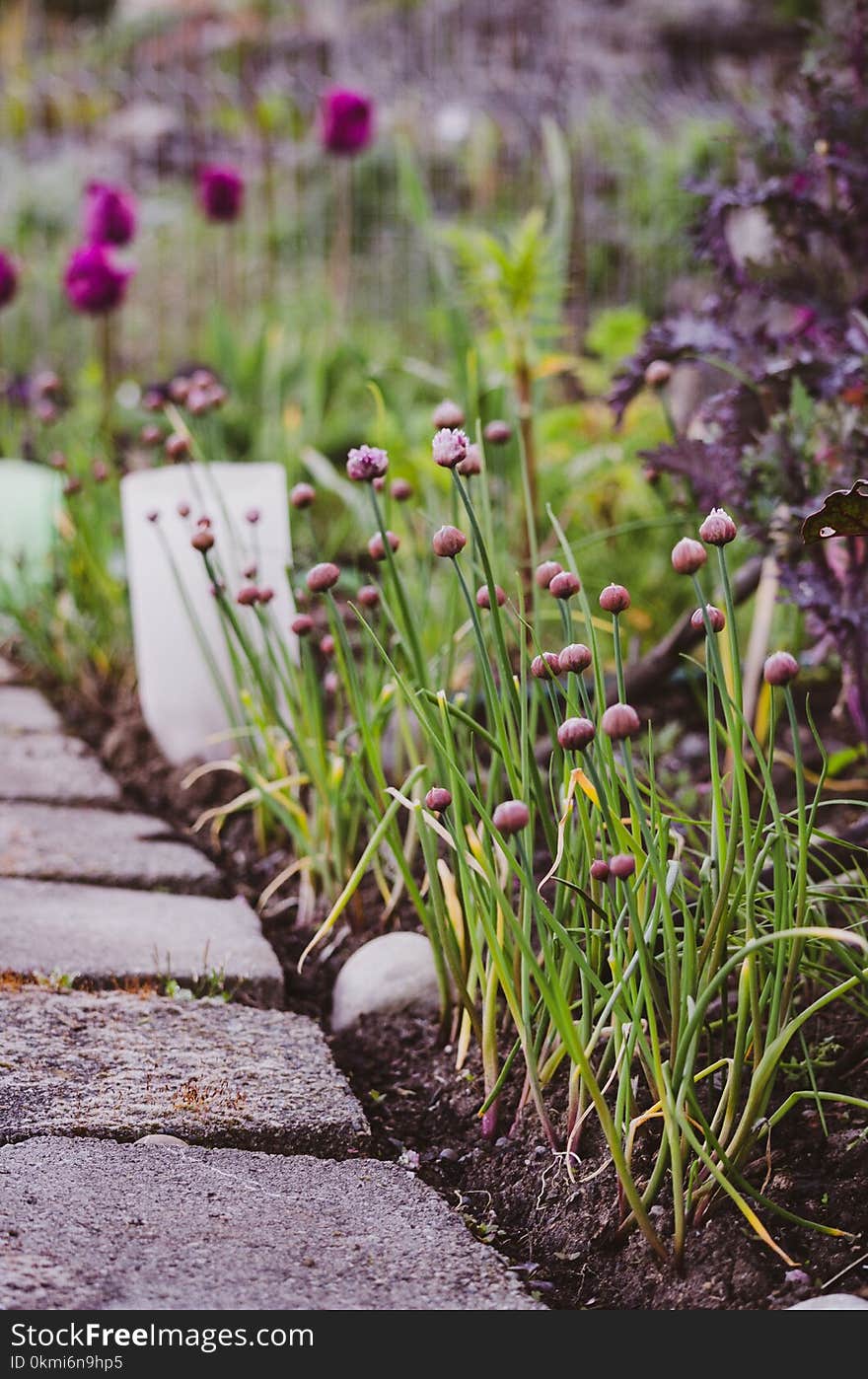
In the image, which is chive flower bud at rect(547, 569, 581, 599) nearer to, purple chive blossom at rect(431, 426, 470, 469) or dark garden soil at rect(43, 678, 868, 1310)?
purple chive blossom at rect(431, 426, 470, 469)

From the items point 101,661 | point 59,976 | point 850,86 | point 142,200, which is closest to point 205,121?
point 142,200

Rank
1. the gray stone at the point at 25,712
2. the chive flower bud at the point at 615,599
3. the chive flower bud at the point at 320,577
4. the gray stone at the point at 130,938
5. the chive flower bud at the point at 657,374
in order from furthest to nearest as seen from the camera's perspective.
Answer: the gray stone at the point at 25,712, the chive flower bud at the point at 657,374, the gray stone at the point at 130,938, the chive flower bud at the point at 320,577, the chive flower bud at the point at 615,599

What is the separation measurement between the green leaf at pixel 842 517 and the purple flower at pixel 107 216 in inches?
91.6

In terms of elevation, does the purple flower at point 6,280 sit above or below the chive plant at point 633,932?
above

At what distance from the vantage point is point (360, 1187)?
954 millimetres

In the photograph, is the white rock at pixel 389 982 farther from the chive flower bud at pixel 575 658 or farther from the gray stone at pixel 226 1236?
the chive flower bud at pixel 575 658

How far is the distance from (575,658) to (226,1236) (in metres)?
0.47

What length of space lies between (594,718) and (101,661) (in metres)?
1.66

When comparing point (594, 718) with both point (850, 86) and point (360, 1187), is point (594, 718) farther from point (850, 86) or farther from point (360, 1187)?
point (850, 86)

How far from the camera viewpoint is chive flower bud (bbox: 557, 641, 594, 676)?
0.85 meters

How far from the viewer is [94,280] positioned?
2.68 m

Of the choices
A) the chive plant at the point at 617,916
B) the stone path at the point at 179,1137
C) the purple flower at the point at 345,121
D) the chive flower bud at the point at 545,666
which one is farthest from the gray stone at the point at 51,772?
the purple flower at the point at 345,121

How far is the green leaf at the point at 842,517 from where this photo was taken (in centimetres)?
94

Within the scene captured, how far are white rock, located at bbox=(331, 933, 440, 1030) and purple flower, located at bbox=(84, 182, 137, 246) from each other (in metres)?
2.10
